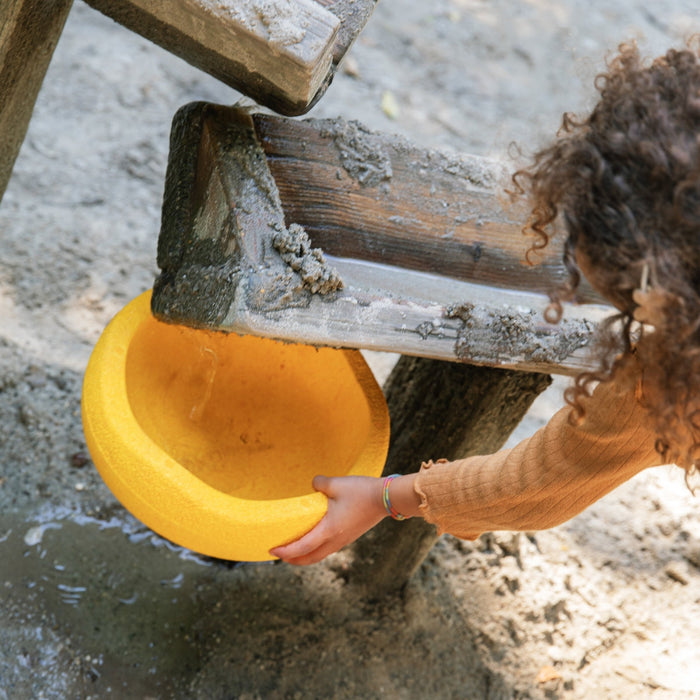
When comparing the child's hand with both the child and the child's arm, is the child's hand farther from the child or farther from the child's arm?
the child

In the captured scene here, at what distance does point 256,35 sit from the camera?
3.99 feet

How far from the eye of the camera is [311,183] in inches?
64.3

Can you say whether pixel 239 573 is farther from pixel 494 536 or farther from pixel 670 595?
pixel 670 595

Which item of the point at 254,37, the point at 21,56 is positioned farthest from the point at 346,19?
the point at 21,56

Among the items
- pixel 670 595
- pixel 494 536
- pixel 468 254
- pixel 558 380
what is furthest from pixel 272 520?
pixel 558 380

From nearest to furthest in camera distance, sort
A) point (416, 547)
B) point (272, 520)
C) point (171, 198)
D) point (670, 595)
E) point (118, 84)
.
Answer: point (272, 520)
point (171, 198)
point (416, 547)
point (670, 595)
point (118, 84)

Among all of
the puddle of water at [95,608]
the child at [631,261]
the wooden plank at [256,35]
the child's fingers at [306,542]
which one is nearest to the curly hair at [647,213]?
the child at [631,261]

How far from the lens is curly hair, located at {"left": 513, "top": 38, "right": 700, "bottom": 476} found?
0.95 m

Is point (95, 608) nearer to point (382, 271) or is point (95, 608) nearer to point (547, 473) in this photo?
point (382, 271)

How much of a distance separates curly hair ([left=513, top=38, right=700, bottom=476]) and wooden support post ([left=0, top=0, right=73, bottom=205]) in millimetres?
1031

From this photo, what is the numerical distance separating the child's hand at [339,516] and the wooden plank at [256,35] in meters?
0.69

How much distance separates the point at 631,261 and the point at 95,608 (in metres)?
1.50

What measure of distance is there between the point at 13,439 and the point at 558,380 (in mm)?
1921

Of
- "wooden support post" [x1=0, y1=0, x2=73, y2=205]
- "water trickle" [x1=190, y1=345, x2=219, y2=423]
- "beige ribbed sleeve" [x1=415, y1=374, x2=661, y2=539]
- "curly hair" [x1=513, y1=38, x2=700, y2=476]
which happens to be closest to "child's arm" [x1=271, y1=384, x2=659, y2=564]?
"beige ribbed sleeve" [x1=415, y1=374, x2=661, y2=539]
